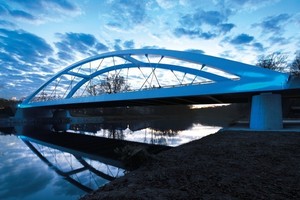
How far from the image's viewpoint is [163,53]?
25.3m

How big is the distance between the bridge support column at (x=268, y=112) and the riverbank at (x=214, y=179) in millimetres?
10330

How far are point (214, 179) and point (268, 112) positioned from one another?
1496 cm

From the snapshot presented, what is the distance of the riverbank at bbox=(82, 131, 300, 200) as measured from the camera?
545cm

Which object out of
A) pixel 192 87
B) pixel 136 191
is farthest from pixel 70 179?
pixel 192 87

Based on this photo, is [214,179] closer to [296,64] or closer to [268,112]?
[268,112]

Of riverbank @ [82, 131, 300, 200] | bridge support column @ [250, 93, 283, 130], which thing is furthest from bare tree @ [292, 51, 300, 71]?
riverbank @ [82, 131, 300, 200]

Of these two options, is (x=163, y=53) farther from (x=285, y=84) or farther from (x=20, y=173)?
(x=20, y=173)

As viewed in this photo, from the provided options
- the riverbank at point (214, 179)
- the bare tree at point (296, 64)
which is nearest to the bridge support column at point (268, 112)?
the riverbank at point (214, 179)

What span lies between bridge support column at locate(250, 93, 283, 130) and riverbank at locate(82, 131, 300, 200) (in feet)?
33.9

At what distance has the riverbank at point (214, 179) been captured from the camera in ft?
17.9

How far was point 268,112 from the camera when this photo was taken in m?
19.5

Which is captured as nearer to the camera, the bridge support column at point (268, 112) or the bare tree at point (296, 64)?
the bridge support column at point (268, 112)

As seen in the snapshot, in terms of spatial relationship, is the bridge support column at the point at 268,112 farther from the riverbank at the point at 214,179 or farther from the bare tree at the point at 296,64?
the bare tree at the point at 296,64

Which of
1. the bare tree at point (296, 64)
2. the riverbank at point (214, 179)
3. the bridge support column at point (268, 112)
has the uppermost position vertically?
the bare tree at point (296, 64)
